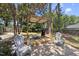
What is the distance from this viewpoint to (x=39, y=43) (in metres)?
1.71

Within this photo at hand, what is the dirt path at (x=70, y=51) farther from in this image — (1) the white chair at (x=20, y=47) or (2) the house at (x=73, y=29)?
(1) the white chair at (x=20, y=47)

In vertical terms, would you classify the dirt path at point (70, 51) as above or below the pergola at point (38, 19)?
below

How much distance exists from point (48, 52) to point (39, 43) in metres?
0.10

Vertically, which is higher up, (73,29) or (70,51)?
(73,29)

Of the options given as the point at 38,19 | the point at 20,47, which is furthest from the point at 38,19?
the point at 20,47

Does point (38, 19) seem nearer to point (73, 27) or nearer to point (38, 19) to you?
point (38, 19)

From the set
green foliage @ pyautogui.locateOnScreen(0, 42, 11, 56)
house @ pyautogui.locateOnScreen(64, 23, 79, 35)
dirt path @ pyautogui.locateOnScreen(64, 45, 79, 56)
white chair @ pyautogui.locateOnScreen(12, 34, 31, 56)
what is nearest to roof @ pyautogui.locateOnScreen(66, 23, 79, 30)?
house @ pyautogui.locateOnScreen(64, 23, 79, 35)

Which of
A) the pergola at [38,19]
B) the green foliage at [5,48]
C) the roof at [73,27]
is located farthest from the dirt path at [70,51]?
the green foliage at [5,48]

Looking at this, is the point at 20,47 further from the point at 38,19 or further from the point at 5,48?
the point at 38,19

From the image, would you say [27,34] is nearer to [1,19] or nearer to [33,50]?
[33,50]

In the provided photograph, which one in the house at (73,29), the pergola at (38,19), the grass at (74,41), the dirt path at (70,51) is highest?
the pergola at (38,19)

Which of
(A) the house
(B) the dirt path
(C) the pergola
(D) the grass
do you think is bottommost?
(B) the dirt path

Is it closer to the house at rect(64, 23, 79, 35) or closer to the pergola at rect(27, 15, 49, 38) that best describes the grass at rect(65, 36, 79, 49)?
the house at rect(64, 23, 79, 35)

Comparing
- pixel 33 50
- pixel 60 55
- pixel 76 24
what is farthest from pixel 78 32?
pixel 33 50
